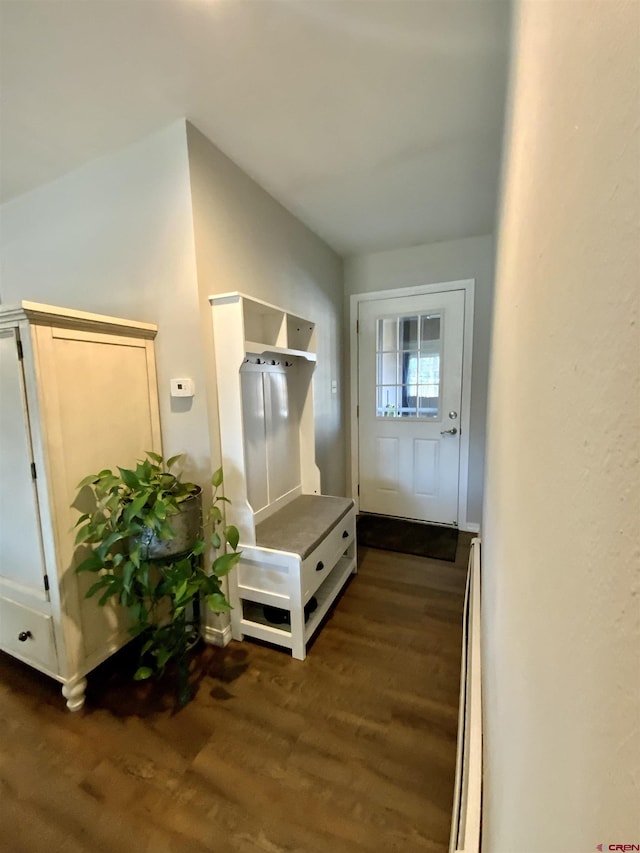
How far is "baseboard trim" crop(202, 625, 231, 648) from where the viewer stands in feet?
6.03

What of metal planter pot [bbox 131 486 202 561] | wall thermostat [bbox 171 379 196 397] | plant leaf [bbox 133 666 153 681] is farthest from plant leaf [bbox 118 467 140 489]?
plant leaf [bbox 133 666 153 681]

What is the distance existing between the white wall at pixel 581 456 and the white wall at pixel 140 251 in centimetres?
152

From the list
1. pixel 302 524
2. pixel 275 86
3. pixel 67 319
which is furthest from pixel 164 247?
pixel 302 524

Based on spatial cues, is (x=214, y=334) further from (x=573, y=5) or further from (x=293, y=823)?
(x=293, y=823)

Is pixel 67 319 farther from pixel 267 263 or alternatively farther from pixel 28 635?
pixel 28 635

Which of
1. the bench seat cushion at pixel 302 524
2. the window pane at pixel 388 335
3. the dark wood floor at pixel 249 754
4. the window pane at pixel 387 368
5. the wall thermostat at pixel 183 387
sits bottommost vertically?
the dark wood floor at pixel 249 754

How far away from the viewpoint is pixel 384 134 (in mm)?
1720

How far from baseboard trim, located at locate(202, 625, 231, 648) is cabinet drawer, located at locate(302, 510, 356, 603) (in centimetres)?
49

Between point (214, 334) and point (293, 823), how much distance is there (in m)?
1.87

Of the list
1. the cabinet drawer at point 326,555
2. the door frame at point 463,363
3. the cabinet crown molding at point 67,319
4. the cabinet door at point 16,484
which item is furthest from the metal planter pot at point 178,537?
the door frame at point 463,363

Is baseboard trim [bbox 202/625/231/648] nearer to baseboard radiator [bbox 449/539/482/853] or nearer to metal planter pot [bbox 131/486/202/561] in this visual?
metal planter pot [bbox 131/486/202/561]

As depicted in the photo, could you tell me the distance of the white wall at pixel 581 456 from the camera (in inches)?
7.8

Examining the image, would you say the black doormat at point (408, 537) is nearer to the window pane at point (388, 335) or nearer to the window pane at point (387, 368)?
the window pane at point (387, 368)

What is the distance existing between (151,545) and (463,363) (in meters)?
2.59
